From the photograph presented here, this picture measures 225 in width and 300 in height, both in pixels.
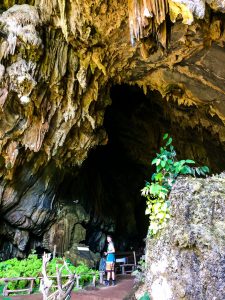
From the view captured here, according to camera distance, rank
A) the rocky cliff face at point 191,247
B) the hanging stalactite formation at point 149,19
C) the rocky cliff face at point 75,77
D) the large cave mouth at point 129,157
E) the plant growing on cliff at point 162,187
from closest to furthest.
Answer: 1. the rocky cliff face at point 191,247
2. the hanging stalactite formation at point 149,19
3. the plant growing on cliff at point 162,187
4. the rocky cliff face at point 75,77
5. the large cave mouth at point 129,157

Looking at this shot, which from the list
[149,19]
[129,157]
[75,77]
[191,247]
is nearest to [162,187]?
[191,247]

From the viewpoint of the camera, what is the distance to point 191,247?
4.94 m

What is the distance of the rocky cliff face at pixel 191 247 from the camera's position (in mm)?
4715

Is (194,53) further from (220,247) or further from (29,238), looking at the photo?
(29,238)

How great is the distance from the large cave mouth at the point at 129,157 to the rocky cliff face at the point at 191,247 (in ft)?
13.8

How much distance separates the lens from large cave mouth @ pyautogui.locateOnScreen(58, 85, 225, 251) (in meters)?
10.5

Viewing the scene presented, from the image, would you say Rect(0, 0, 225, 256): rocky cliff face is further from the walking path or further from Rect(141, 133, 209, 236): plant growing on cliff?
the walking path

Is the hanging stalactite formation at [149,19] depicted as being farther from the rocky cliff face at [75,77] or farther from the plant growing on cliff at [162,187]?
the plant growing on cliff at [162,187]

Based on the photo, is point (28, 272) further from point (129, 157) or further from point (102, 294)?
point (129, 157)

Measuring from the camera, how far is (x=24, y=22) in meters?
6.69

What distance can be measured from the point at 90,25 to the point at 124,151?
28.9 feet

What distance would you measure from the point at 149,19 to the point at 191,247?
3.74 m

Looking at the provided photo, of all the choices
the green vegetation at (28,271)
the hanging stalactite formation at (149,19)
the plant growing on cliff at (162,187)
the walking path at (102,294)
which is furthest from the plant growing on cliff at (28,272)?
the hanging stalactite formation at (149,19)

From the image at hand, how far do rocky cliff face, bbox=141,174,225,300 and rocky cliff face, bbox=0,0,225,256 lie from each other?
2588 millimetres
